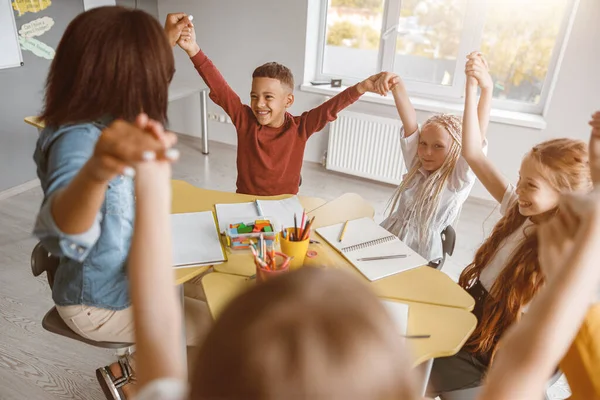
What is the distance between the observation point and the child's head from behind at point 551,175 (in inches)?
51.1

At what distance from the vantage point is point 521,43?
3.32 m

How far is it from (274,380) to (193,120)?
4586mm

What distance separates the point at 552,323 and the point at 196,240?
1.15 meters

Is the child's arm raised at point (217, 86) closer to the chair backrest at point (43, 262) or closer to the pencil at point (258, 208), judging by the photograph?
the pencil at point (258, 208)

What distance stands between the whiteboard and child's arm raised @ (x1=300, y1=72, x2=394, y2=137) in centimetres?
219

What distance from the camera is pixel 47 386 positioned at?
1.77m

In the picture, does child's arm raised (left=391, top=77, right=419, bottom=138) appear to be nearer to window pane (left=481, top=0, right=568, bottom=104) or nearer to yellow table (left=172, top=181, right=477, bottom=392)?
yellow table (left=172, top=181, right=477, bottom=392)

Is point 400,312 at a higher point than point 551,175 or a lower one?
lower

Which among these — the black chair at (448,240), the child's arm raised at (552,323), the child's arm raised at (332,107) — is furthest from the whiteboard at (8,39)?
the child's arm raised at (552,323)

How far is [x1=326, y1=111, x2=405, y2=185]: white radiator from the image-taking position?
362 cm

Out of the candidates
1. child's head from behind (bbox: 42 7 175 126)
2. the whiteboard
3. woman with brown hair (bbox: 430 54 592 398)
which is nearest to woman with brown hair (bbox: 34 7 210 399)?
child's head from behind (bbox: 42 7 175 126)

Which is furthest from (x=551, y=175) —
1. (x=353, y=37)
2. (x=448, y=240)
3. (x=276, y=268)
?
(x=353, y=37)

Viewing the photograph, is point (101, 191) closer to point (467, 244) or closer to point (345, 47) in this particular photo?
point (467, 244)

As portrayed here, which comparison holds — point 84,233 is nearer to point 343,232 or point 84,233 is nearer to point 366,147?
point 343,232
